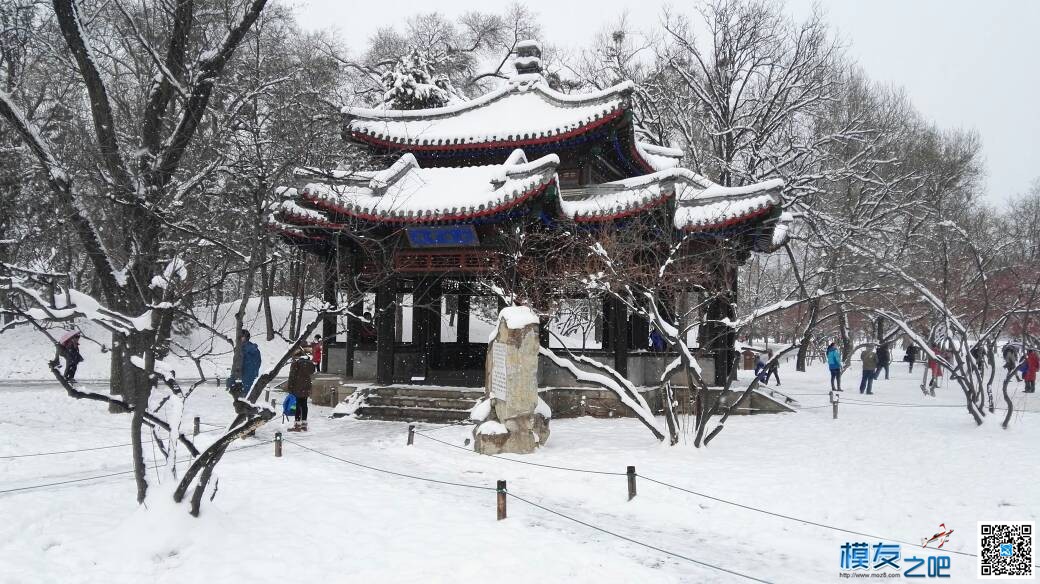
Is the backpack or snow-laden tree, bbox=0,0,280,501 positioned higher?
snow-laden tree, bbox=0,0,280,501

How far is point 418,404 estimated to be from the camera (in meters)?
13.4

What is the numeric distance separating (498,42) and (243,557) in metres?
29.1

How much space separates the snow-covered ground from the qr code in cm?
16

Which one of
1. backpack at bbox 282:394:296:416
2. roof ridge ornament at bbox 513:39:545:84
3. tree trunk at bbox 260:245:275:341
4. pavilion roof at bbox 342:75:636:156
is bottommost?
backpack at bbox 282:394:296:416

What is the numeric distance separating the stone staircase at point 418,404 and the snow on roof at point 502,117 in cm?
537

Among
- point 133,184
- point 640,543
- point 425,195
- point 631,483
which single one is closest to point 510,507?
point 631,483

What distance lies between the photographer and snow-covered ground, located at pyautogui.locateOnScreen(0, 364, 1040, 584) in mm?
5477

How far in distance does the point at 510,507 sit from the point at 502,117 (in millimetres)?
10759

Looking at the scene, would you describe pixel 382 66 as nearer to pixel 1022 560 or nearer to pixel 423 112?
pixel 423 112

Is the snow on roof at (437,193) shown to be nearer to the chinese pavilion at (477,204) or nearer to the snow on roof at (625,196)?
the chinese pavilion at (477,204)

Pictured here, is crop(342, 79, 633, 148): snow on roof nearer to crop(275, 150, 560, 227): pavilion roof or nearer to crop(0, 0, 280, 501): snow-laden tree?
crop(275, 150, 560, 227): pavilion roof

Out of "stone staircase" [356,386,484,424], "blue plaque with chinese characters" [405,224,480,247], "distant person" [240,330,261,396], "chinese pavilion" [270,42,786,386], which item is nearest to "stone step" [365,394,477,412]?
"stone staircase" [356,386,484,424]

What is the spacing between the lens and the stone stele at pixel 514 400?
9.77m

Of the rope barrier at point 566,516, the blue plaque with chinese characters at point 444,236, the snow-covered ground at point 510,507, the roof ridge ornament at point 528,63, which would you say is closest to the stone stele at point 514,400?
the snow-covered ground at point 510,507
